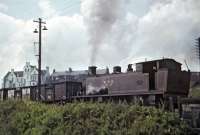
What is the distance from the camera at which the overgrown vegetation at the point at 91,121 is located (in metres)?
10.6

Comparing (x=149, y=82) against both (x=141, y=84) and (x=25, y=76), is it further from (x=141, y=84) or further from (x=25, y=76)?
(x=25, y=76)

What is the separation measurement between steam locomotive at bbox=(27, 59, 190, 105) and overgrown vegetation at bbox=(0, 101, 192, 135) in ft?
33.3

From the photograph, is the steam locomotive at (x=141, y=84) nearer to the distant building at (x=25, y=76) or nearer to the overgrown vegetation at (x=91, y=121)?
the overgrown vegetation at (x=91, y=121)

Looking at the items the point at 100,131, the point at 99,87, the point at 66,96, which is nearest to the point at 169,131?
the point at 100,131

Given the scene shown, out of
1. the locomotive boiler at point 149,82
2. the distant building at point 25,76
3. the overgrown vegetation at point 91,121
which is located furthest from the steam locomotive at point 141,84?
the distant building at point 25,76

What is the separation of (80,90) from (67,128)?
2031 cm

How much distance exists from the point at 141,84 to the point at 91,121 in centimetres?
1501

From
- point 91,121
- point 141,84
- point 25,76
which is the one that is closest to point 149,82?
point 141,84

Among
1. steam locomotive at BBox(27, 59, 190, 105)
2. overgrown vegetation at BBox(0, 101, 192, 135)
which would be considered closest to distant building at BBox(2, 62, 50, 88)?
steam locomotive at BBox(27, 59, 190, 105)

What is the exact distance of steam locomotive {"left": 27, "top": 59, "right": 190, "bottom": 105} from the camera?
26016 mm

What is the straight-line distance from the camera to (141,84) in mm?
27266

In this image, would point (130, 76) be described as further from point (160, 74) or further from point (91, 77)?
point (91, 77)

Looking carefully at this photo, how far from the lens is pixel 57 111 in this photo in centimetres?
1438

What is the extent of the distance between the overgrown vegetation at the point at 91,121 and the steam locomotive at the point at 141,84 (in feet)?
33.3
